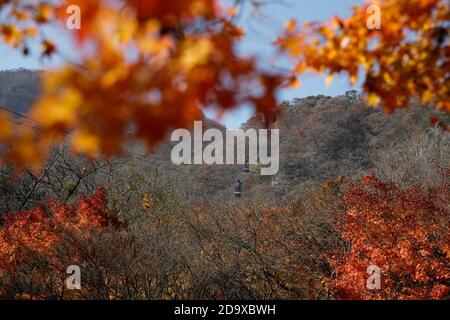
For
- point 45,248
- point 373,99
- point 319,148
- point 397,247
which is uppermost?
point 319,148

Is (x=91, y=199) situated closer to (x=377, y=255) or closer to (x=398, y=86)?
(x=377, y=255)

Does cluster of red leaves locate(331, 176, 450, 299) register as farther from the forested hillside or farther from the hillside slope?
the hillside slope

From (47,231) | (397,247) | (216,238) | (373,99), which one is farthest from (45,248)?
(373,99)

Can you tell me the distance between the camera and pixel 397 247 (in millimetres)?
9531

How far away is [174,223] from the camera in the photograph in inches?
699

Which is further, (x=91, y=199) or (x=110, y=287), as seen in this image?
(x=91, y=199)

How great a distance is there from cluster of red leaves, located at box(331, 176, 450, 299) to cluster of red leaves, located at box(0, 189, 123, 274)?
5239 millimetres

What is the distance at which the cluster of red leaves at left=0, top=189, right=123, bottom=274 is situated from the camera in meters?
9.58

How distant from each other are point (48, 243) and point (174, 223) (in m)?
8.28

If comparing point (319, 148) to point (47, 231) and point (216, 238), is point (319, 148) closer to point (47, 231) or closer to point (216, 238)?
point (216, 238)

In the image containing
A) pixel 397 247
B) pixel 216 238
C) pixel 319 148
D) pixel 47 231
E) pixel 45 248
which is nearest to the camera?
pixel 397 247

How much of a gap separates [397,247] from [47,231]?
7.29 m

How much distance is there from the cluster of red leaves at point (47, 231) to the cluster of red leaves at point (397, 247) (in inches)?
206
